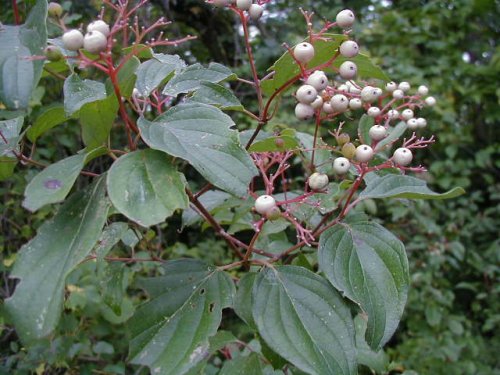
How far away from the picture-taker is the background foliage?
214 cm

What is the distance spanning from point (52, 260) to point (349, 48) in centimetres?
51

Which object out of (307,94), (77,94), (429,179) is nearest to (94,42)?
(77,94)

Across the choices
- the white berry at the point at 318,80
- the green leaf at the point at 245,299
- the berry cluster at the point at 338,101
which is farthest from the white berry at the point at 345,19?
the green leaf at the point at 245,299

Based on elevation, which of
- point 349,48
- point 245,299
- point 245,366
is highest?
point 349,48

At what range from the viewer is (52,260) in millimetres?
592

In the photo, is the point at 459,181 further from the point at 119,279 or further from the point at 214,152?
the point at 214,152

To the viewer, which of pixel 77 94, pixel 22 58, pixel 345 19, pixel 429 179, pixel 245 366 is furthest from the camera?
pixel 429 179

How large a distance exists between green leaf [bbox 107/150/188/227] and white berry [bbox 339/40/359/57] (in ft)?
1.05

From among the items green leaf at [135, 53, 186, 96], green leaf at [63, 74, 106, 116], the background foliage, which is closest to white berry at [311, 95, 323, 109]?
green leaf at [135, 53, 186, 96]

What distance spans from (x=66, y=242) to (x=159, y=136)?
0.18 m

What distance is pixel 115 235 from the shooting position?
0.89 meters

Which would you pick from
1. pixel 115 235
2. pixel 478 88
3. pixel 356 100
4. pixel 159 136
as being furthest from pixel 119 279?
pixel 478 88

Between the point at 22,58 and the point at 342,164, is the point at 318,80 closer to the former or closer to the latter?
the point at 342,164

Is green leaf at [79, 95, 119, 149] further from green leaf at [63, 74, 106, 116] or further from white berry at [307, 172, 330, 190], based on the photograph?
white berry at [307, 172, 330, 190]
